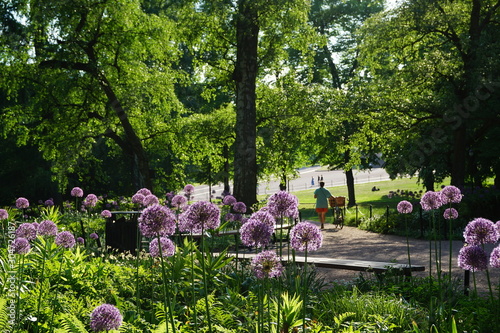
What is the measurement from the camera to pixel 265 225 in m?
3.29

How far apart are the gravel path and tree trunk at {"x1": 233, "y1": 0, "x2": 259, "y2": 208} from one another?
3079mm

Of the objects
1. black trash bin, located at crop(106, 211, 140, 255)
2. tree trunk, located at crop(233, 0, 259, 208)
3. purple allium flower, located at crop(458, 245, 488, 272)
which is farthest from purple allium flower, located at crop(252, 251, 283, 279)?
tree trunk, located at crop(233, 0, 259, 208)

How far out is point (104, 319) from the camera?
2725mm

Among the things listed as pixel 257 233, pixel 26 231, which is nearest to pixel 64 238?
pixel 26 231

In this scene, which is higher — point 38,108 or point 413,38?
point 413,38

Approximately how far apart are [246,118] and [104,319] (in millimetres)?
14013

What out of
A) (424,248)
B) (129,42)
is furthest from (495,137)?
(129,42)

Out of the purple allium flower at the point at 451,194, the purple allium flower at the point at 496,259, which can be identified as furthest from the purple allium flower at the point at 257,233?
the purple allium flower at the point at 451,194

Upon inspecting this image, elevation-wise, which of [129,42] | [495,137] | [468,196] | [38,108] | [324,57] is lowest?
[468,196]

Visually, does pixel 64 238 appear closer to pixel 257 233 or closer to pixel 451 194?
pixel 257 233

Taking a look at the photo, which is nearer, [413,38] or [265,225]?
[265,225]

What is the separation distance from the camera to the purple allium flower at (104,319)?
271cm

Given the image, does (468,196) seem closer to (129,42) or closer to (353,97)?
(353,97)

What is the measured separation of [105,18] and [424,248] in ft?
43.2
